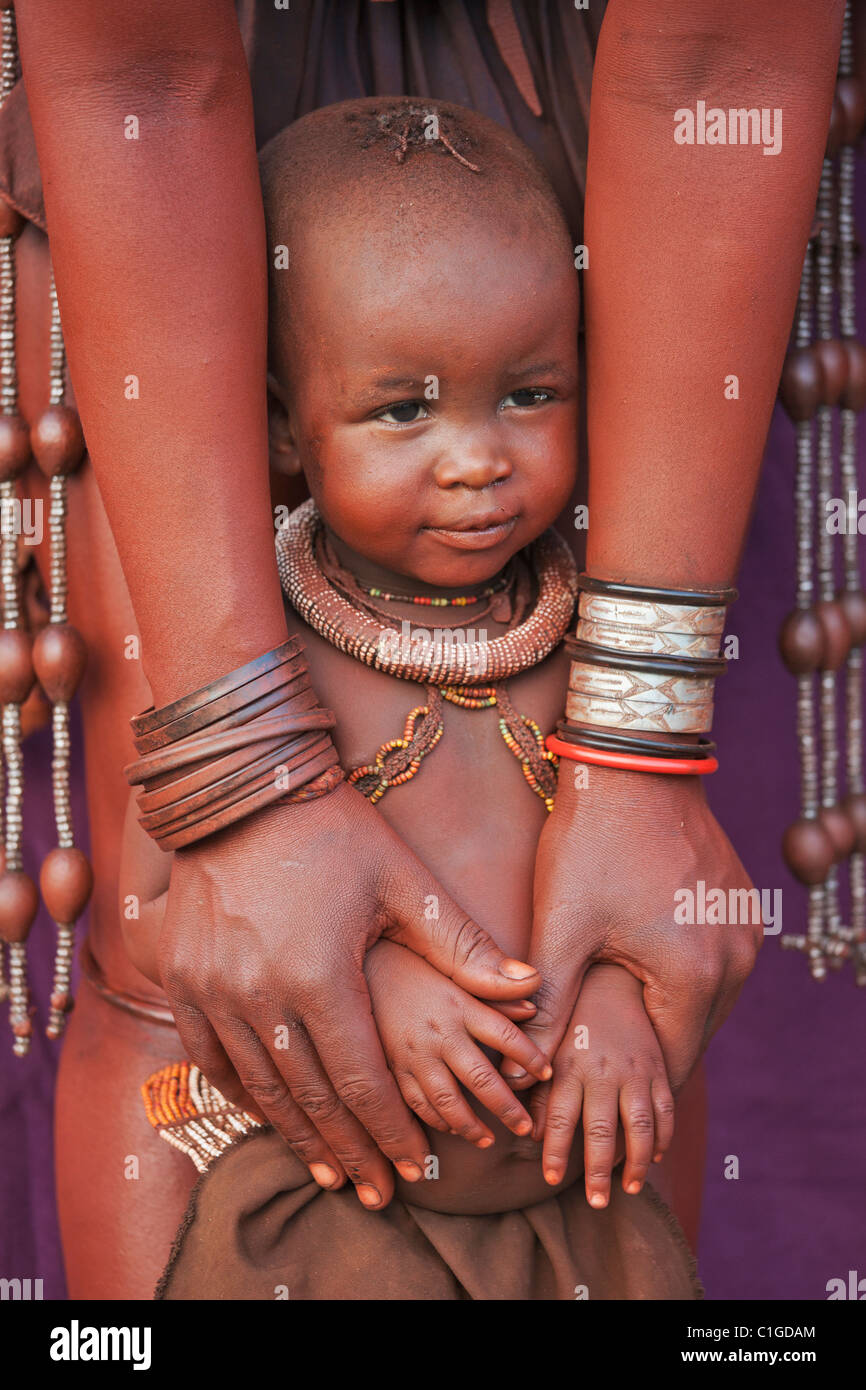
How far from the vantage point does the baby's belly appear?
3.43 ft

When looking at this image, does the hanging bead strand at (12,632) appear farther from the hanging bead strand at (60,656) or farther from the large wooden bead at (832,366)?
the large wooden bead at (832,366)

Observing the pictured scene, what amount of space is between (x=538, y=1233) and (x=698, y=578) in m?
0.51

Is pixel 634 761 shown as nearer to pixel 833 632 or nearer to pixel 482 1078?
pixel 482 1078

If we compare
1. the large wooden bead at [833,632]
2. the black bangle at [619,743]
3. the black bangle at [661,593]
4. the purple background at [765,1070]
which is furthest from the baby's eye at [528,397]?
the purple background at [765,1070]

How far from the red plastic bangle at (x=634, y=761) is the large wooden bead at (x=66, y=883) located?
51 centimetres

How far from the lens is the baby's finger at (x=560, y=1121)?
101 cm

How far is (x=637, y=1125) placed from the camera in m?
1.02

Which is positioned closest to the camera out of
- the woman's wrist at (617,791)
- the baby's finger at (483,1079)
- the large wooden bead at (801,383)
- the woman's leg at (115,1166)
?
the baby's finger at (483,1079)

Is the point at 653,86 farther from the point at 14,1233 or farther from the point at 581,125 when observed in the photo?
the point at 14,1233

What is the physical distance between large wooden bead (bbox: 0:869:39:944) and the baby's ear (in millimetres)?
498

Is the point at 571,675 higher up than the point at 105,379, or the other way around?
the point at 105,379

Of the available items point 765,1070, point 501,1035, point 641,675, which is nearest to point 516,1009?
point 501,1035
